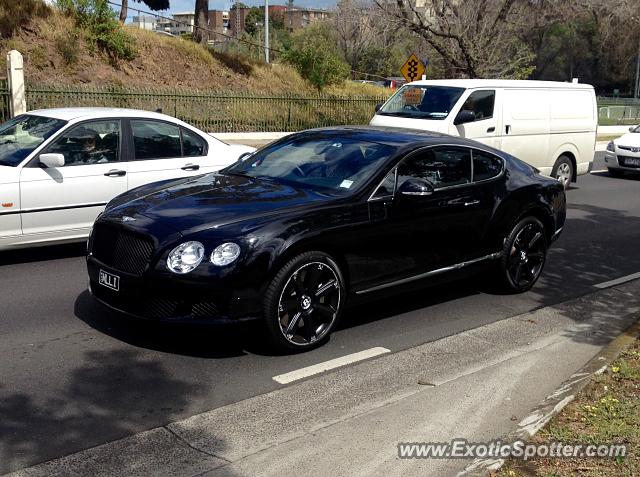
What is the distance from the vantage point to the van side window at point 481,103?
13.6 metres

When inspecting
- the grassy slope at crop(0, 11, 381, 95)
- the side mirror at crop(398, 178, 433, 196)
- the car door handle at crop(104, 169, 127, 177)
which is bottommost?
the car door handle at crop(104, 169, 127, 177)

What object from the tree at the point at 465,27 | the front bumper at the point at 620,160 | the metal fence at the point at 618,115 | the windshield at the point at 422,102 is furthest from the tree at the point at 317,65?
the windshield at the point at 422,102

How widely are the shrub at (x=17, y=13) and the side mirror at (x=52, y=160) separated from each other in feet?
72.0

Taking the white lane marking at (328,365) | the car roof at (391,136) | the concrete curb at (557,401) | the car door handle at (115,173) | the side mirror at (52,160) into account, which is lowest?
the white lane marking at (328,365)

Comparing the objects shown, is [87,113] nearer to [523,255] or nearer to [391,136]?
[391,136]

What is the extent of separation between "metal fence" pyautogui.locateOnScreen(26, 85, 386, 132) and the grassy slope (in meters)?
4.82

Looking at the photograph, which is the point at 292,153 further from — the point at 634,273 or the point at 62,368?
the point at 634,273

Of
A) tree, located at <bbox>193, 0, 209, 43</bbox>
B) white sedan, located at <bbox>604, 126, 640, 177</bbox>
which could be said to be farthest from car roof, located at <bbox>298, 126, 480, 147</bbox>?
tree, located at <bbox>193, 0, 209, 43</bbox>

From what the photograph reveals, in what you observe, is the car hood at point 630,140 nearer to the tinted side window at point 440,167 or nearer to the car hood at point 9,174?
the tinted side window at point 440,167

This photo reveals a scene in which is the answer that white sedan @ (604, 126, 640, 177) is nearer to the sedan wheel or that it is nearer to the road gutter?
the sedan wheel

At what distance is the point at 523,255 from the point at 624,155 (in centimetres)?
1153

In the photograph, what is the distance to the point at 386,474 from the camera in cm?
405

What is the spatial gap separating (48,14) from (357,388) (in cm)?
2732

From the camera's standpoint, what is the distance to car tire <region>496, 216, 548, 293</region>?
24.8 feet
